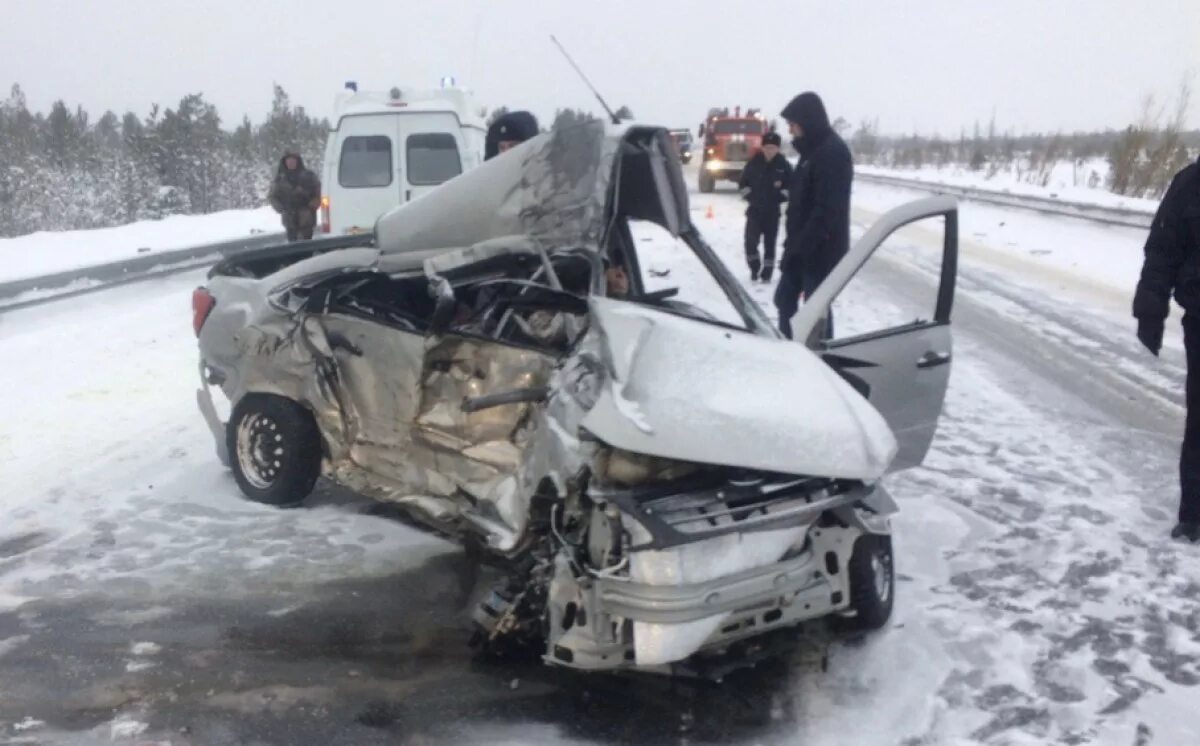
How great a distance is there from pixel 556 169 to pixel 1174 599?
3212 millimetres

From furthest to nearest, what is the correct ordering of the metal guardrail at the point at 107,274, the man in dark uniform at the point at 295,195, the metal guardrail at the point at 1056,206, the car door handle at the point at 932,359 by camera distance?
the metal guardrail at the point at 1056,206 → the man in dark uniform at the point at 295,195 → the metal guardrail at the point at 107,274 → the car door handle at the point at 932,359

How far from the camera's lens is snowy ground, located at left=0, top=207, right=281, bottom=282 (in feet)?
51.0

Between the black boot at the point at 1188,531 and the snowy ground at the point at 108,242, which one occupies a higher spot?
the snowy ground at the point at 108,242

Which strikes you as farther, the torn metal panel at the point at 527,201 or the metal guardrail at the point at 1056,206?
the metal guardrail at the point at 1056,206

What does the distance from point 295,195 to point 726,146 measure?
19.8 metres

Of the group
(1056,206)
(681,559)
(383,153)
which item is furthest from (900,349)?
(1056,206)

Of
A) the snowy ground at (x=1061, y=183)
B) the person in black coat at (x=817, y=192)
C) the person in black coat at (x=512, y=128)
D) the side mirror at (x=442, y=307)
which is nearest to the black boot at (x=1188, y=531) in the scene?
the person in black coat at (x=817, y=192)

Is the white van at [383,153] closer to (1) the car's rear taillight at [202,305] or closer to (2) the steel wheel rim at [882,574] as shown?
(1) the car's rear taillight at [202,305]

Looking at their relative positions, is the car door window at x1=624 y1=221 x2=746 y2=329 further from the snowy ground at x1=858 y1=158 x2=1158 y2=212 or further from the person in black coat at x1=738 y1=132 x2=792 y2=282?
the snowy ground at x1=858 y1=158 x2=1158 y2=212

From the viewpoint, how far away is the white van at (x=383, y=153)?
1116 centimetres

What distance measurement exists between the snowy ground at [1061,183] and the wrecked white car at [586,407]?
18541 millimetres

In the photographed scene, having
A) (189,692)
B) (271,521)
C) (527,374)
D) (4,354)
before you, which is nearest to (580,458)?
(527,374)

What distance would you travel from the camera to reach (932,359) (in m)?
4.70

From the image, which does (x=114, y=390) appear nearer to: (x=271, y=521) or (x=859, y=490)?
(x=271, y=521)
